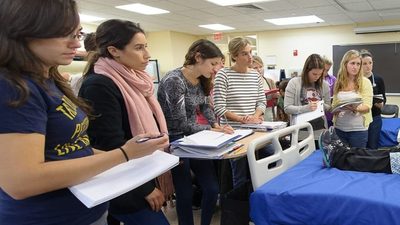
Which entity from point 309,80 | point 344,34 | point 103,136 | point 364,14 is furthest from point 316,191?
point 344,34

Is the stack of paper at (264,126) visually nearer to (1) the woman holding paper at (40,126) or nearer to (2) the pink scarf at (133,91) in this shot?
(2) the pink scarf at (133,91)

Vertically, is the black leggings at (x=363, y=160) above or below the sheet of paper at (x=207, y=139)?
below

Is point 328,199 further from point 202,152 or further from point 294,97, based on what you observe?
point 294,97

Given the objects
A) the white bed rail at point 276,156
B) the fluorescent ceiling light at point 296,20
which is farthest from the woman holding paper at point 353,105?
the fluorescent ceiling light at point 296,20

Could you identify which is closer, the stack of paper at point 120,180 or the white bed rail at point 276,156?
the stack of paper at point 120,180

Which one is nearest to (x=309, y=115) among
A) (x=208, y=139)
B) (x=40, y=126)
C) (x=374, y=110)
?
(x=374, y=110)

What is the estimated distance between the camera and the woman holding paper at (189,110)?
190 cm

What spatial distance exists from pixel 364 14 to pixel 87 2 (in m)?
5.31

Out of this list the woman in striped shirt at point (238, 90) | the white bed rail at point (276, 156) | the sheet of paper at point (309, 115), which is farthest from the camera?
the sheet of paper at point (309, 115)

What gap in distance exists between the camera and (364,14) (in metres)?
6.63

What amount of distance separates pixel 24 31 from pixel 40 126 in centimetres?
22

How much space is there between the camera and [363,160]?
5.51 feet

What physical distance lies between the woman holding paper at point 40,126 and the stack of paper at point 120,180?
38 millimetres

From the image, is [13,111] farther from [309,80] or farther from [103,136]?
[309,80]
